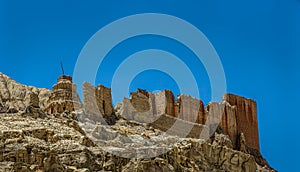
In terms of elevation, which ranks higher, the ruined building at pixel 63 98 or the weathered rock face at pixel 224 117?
the weathered rock face at pixel 224 117

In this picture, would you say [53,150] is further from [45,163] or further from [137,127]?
[137,127]

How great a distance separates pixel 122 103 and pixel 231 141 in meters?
19.2

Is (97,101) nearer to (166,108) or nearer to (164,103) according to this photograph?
(164,103)

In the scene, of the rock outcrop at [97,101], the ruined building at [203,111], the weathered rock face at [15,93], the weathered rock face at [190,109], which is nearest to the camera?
the rock outcrop at [97,101]


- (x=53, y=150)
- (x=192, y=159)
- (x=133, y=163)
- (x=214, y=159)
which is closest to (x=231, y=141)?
(x=214, y=159)

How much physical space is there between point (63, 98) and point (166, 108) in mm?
16910

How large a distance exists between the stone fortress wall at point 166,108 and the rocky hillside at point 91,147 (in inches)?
76.6

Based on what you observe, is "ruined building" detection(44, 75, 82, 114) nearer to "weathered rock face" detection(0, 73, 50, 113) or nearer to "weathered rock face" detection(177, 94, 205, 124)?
"weathered rock face" detection(0, 73, 50, 113)

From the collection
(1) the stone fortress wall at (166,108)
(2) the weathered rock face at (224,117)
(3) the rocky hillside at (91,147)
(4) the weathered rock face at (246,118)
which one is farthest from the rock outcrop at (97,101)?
(4) the weathered rock face at (246,118)

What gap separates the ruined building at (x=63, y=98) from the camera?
8175 cm

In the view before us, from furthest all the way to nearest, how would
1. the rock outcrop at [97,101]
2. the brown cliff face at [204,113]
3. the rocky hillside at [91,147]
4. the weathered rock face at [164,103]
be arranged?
the weathered rock face at [164,103] < the brown cliff face at [204,113] < the rock outcrop at [97,101] < the rocky hillside at [91,147]

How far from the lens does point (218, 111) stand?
104 metres

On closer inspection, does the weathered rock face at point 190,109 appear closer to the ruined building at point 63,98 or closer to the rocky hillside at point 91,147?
the rocky hillside at point 91,147

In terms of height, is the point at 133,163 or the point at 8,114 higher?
the point at 8,114
